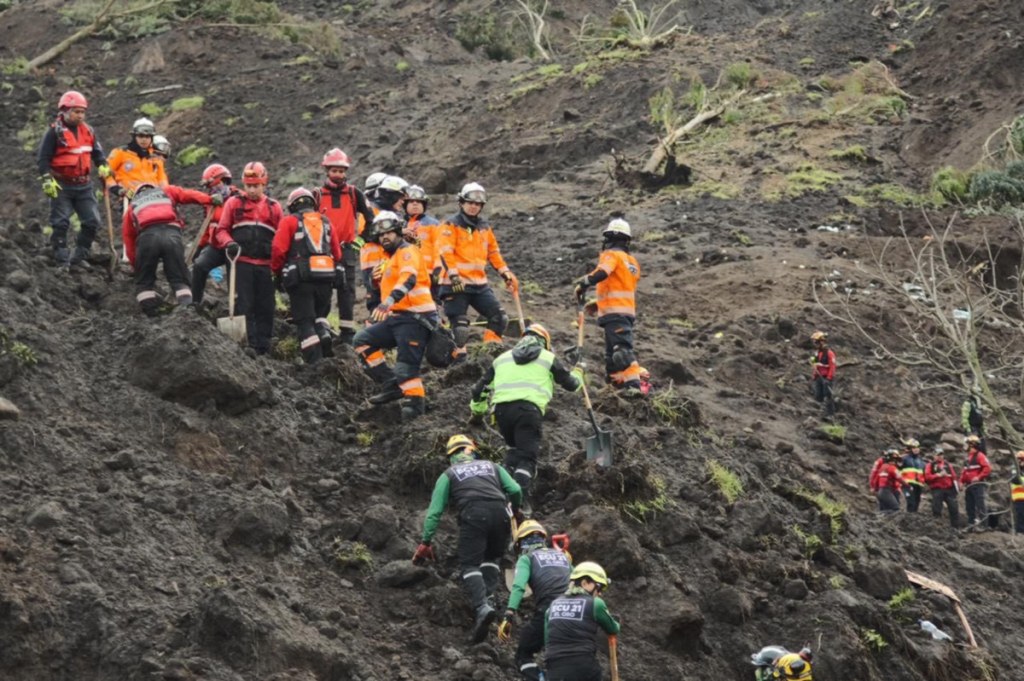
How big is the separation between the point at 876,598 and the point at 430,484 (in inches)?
164

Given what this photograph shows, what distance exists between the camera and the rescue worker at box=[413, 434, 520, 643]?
36.7 feet

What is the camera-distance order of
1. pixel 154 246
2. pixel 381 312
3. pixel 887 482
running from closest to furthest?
1. pixel 381 312
2. pixel 154 246
3. pixel 887 482

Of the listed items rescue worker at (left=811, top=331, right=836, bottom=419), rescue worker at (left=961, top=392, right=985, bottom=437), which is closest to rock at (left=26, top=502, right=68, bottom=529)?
rescue worker at (left=811, top=331, right=836, bottom=419)

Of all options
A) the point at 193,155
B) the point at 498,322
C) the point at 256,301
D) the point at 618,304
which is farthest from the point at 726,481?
the point at 193,155

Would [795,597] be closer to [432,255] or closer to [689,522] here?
[689,522]

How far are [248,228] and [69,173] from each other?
7.45ft

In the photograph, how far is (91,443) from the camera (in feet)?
39.3

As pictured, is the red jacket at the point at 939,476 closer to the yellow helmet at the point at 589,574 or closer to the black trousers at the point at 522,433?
the black trousers at the point at 522,433

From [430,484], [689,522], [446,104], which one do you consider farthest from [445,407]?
[446,104]

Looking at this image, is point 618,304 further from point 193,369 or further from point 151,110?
point 151,110

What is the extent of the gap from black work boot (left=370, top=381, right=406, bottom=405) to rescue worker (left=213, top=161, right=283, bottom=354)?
4.32ft

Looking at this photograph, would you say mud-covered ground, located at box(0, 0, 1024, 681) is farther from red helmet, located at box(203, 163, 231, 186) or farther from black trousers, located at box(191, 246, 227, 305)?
red helmet, located at box(203, 163, 231, 186)

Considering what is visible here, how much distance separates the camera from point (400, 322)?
45.5ft

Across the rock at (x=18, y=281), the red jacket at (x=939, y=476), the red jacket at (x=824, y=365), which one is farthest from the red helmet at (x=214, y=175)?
the red jacket at (x=939, y=476)
